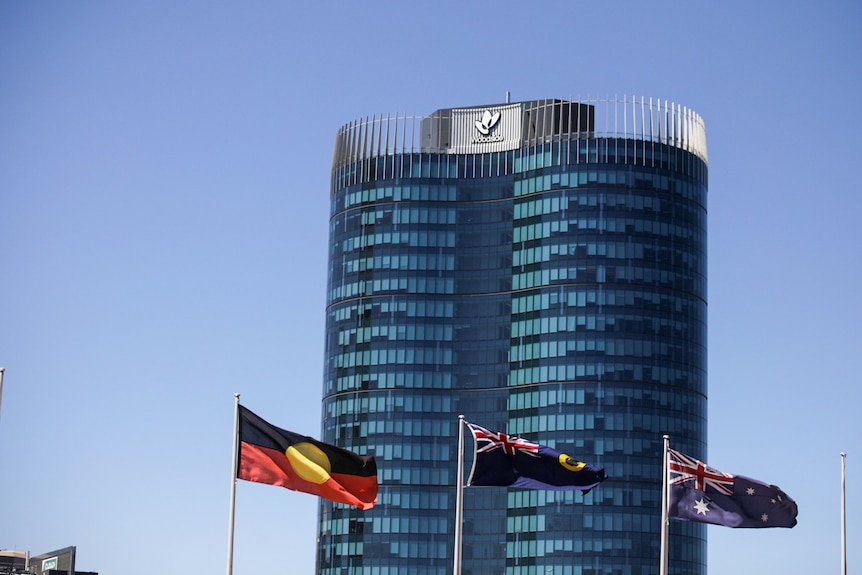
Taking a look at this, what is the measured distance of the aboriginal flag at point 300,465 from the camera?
87.9 meters

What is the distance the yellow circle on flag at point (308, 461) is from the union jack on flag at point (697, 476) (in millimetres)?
22019

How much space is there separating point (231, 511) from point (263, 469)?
373cm

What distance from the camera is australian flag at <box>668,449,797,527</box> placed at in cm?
9875

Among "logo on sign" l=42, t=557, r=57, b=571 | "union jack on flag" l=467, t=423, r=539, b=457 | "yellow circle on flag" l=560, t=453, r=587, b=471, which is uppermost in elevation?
"union jack on flag" l=467, t=423, r=539, b=457

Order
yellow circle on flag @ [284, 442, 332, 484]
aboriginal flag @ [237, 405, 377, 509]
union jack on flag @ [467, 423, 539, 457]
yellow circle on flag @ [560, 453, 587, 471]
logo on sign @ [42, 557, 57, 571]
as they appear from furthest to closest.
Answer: logo on sign @ [42, 557, 57, 571] < union jack on flag @ [467, 423, 539, 457] < yellow circle on flag @ [560, 453, 587, 471] < yellow circle on flag @ [284, 442, 332, 484] < aboriginal flag @ [237, 405, 377, 509]

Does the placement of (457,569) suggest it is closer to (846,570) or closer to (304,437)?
(304,437)

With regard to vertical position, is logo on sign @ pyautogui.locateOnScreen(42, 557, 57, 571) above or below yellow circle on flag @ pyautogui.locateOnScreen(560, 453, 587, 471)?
below

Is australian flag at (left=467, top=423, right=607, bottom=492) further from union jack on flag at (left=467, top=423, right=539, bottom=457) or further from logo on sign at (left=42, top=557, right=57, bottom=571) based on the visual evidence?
logo on sign at (left=42, top=557, right=57, bottom=571)

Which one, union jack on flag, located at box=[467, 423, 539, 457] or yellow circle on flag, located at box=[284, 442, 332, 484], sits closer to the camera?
yellow circle on flag, located at box=[284, 442, 332, 484]

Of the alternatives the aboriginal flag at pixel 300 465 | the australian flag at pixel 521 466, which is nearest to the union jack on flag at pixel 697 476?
the australian flag at pixel 521 466

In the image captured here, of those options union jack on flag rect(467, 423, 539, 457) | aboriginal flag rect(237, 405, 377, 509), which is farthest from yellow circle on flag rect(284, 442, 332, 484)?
union jack on flag rect(467, 423, 539, 457)

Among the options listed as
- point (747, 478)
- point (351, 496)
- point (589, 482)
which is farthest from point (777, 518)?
point (351, 496)

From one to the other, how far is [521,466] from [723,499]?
1204 cm

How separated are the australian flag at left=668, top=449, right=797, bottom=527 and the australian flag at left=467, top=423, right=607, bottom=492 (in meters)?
4.79
